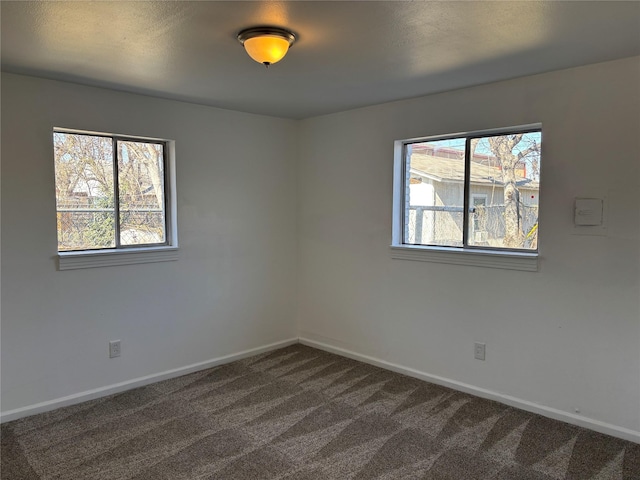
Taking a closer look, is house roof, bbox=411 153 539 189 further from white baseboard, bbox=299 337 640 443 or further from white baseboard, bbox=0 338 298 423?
white baseboard, bbox=0 338 298 423

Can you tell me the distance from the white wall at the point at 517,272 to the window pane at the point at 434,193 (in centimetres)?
19

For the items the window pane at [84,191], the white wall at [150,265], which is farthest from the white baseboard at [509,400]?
the window pane at [84,191]

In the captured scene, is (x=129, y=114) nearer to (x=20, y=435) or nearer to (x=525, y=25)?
(x=20, y=435)

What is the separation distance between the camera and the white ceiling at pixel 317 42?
6.38ft

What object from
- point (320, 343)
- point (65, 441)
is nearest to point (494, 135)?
point (320, 343)

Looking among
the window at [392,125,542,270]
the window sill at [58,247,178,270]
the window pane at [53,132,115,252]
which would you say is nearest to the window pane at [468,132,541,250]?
the window at [392,125,542,270]

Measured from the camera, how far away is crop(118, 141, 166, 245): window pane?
351cm

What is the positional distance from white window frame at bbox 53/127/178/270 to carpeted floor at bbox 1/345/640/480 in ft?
3.35

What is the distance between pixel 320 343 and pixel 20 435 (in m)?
2.57

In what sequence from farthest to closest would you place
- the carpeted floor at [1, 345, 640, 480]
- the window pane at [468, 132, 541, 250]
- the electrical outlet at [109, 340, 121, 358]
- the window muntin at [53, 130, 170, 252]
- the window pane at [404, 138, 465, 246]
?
1. the window pane at [404, 138, 465, 246]
2. the electrical outlet at [109, 340, 121, 358]
3. the window muntin at [53, 130, 170, 252]
4. the window pane at [468, 132, 541, 250]
5. the carpeted floor at [1, 345, 640, 480]

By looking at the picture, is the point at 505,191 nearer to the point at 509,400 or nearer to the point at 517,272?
the point at 517,272

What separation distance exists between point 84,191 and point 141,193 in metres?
0.43

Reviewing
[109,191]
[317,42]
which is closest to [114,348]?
[109,191]

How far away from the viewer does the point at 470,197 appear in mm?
3445
